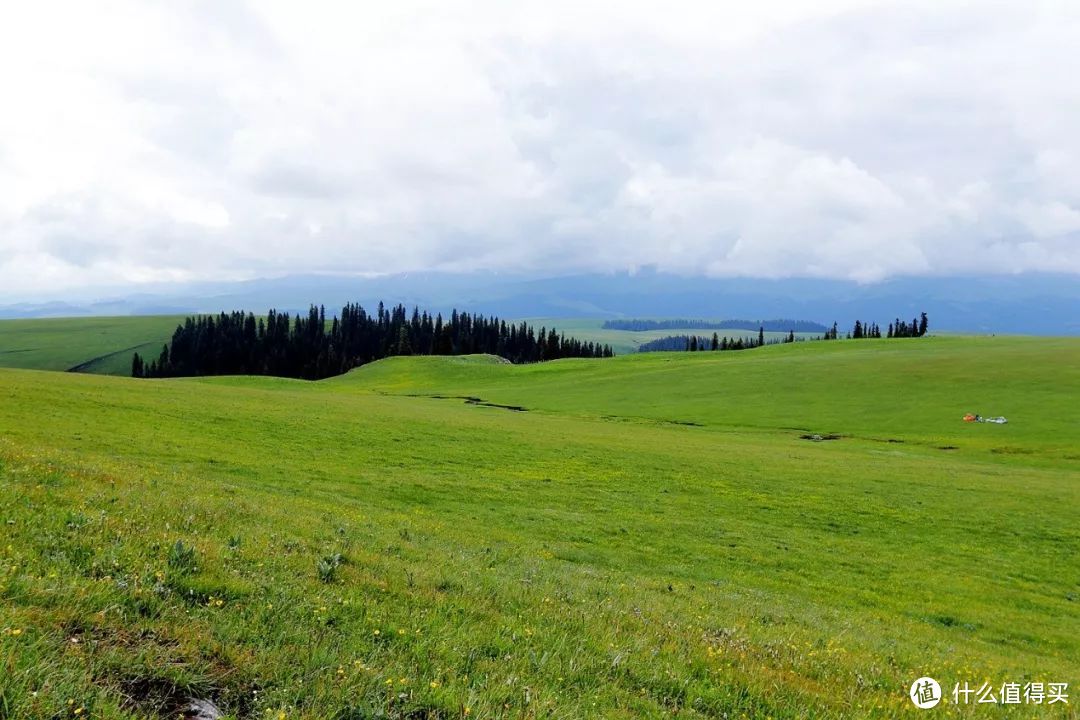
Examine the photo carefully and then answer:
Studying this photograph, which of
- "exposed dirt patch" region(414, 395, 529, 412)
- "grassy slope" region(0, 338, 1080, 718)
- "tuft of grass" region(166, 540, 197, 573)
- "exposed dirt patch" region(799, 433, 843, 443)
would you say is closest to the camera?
"grassy slope" region(0, 338, 1080, 718)

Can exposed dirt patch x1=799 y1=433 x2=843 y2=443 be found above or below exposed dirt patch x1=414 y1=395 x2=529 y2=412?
above

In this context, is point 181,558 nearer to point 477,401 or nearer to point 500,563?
point 500,563

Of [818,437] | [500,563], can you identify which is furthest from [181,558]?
[818,437]

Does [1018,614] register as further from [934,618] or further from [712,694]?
[712,694]

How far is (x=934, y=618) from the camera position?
57.5ft

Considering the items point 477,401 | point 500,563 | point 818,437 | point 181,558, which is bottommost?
point 477,401

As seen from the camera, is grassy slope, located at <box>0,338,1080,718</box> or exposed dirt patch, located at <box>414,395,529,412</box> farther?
exposed dirt patch, located at <box>414,395,529,412</box>

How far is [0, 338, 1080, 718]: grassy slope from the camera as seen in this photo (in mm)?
5824

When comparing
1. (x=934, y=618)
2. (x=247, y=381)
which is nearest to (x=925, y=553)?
(x=934, y=618)

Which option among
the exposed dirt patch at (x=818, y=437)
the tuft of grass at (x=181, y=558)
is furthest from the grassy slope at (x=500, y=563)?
the exposed dirt patch at (x=818, y=437)

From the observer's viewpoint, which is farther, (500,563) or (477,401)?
(477,401)

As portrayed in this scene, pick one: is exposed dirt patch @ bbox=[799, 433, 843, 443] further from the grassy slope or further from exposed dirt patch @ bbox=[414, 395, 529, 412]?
exposed dirt patch @ bbox=[414, 395, 529, 412]

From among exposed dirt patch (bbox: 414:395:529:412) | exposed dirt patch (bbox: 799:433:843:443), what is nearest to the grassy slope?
exposed dirt patch (bbox: 799:433:843:443)

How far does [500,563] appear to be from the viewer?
1426 centimetres
